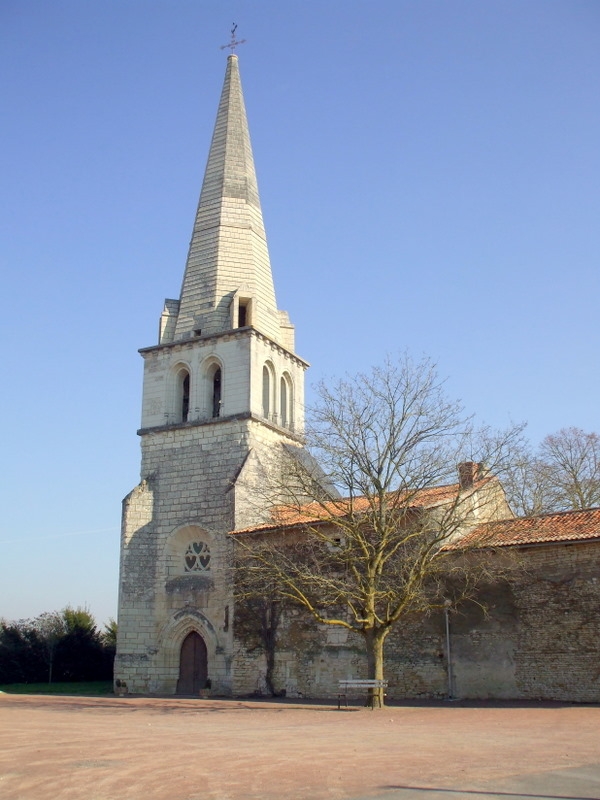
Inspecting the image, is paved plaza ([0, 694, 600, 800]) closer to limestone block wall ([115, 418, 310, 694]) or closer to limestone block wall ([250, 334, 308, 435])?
limestone block wall ([115, 418, 310, 694])

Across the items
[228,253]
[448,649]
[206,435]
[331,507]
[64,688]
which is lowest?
[64,688]

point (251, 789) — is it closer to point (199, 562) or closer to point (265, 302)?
point (199, 562)

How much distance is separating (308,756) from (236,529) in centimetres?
1637

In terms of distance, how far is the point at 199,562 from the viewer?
2766cm

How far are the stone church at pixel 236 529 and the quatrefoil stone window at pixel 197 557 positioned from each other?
49mm

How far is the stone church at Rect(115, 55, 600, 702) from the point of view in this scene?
65.5ft

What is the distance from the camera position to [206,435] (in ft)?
94.9

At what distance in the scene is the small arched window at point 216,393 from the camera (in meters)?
30.1

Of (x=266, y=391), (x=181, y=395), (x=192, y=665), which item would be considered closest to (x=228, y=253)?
(x=266, y=391)

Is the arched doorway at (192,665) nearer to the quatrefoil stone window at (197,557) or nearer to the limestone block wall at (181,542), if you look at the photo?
the limestone block wall at (181,542)

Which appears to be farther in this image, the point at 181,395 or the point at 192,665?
the point at 181,395

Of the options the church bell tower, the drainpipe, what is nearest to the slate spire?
the church bell tower

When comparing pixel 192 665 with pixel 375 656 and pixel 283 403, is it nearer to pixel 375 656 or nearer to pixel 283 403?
pixel 375 656

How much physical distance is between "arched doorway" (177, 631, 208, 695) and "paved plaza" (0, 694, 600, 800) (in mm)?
8883
